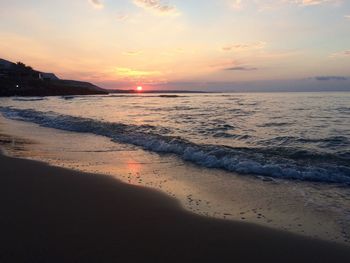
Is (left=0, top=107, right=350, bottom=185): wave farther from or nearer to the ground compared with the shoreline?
farther from the ground

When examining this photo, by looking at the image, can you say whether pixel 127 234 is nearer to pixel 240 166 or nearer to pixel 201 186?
pixel 201 186

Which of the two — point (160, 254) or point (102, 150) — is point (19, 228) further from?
point (102, 150)

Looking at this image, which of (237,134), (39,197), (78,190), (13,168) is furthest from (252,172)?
(237,134)

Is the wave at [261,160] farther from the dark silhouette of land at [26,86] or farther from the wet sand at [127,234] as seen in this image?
the dark silhouette of land at [26,86]

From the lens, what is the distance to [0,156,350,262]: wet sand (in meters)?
4.37

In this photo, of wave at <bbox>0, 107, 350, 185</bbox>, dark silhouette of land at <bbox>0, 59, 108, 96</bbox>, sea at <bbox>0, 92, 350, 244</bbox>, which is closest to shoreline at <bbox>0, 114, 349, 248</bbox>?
sea at <bbox>0, 92, 350, 244</bbox>

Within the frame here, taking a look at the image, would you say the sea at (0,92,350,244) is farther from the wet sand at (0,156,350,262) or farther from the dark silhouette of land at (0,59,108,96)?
the dark silhouette of land at (0,59,108,96)

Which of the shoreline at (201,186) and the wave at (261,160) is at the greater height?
the wave at (261,160)

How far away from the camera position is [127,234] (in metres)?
4.98

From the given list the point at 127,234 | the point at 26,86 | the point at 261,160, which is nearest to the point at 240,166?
the point at 261,160

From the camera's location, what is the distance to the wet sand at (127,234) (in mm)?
4371

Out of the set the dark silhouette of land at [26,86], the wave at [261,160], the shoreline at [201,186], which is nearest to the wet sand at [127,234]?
the shoreline at [201,186]

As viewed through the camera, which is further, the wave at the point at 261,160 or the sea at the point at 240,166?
the wave at the point at 261,160

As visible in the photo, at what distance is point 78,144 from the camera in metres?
14.1
